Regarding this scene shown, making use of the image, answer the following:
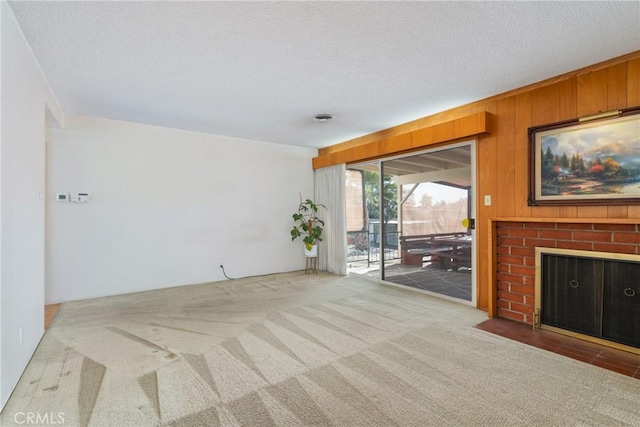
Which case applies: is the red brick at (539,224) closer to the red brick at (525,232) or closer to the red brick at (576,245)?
the red brick at (525,232)

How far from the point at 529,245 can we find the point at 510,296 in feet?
1.99

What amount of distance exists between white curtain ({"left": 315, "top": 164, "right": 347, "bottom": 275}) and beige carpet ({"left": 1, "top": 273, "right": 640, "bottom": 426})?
2207mm

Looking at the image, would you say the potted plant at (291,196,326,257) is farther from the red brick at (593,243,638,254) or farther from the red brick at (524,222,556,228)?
the red brick at (593,243,638,254)

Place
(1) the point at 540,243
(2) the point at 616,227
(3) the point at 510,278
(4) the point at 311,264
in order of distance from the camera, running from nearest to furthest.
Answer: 1. (2) the point at 616,227
2. (1) the point at 540,243
3. (3) the point at 510,278
4. (4) the point at 311,264

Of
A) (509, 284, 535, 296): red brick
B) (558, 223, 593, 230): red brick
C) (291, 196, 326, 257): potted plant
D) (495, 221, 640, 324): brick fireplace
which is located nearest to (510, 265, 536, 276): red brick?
(495, 221, 640, 324): brick fireplace

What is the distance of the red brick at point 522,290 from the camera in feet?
10.8

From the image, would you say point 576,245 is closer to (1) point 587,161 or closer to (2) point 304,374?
(1) point 587,161

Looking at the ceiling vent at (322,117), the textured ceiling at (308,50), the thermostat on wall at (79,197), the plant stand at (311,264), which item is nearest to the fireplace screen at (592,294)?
the textured ceiling at (308,50)

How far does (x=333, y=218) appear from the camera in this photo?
19.7 ft

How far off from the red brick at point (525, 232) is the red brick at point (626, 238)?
62 centimetres

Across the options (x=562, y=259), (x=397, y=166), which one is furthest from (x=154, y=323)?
(x=562, y=259)

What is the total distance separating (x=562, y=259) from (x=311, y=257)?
13.3ft

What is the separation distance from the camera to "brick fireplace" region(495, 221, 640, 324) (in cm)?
275

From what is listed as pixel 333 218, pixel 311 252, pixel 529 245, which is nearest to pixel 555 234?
pixel 529 245
